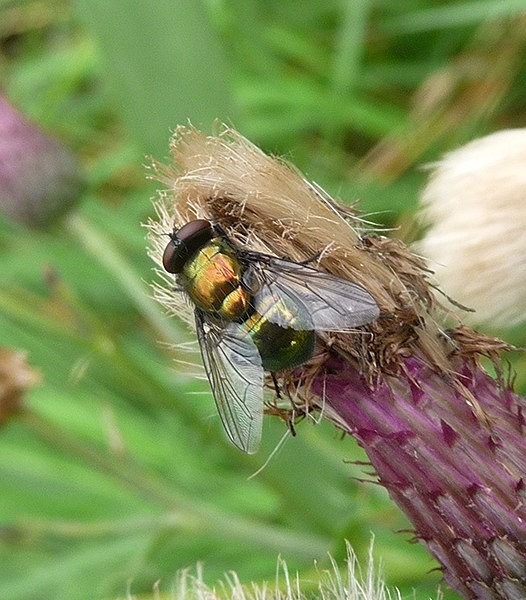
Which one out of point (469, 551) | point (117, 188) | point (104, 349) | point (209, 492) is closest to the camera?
point (469, 551)

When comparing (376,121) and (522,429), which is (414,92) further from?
(522,429)

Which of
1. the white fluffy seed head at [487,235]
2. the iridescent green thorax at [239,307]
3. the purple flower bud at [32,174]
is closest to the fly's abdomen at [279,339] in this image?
the iridescent green thorax at [239,307]

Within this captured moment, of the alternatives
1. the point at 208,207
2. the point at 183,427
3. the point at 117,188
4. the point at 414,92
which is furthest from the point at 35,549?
the point at 208,207

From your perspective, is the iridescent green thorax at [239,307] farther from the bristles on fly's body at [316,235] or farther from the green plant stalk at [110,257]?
the green plant stalk at [110,257]

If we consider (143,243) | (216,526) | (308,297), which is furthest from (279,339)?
(143,243)

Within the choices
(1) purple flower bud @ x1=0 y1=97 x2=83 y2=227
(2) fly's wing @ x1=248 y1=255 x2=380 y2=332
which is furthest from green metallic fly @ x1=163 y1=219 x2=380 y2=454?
(1) purple flower bud @ x1=0 y1=97 x2=83 y2=227

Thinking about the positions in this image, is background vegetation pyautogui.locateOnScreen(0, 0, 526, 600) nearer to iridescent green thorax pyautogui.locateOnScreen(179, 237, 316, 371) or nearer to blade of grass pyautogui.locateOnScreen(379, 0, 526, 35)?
blade of grass pyautogui.locateOnScreen(379, 0, 526, 35)
